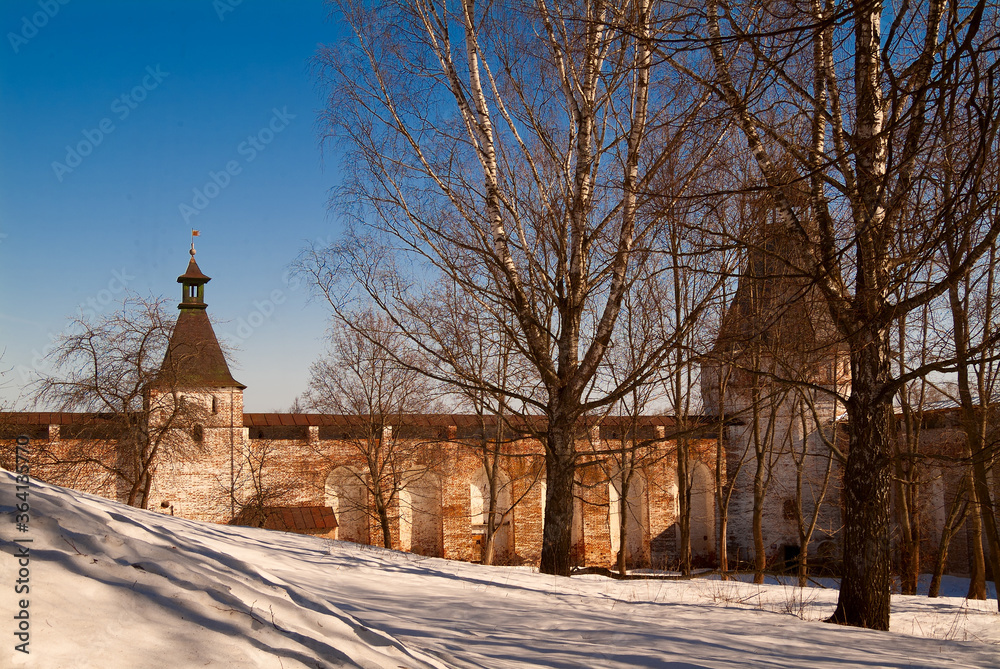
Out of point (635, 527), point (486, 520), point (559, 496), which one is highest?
point (559, 496)

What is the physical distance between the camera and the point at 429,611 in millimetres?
4676

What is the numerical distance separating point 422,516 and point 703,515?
9602mm

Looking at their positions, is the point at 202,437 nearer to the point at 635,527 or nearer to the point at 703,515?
the point at 635,527

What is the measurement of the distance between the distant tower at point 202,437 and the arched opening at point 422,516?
5370 millimetres

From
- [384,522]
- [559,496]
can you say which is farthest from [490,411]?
[384,522]

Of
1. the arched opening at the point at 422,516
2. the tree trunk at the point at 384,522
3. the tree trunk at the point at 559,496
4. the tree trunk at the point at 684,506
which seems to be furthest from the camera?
the arched opening at the point at 422,516

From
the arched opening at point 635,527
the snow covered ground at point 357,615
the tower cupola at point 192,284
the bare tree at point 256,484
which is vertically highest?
the tower cupola at point 192,284

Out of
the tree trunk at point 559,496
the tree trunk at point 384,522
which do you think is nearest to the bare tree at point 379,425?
the tree trunk at point 384,522

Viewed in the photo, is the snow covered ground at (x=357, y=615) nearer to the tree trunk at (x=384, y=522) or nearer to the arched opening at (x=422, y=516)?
the tree trunk at (x=384, y=522)

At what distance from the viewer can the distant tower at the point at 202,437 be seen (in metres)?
20.3

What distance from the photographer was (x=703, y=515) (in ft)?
79.6

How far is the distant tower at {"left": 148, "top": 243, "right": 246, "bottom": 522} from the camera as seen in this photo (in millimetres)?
20297

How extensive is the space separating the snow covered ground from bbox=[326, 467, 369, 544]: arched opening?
52.0 feet

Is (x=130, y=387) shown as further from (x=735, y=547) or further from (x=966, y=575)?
(x=966, y=575)
